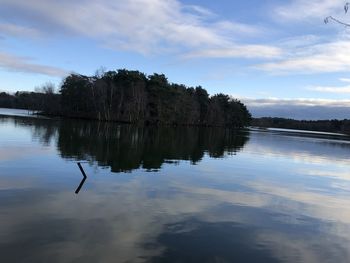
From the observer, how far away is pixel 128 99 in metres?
112

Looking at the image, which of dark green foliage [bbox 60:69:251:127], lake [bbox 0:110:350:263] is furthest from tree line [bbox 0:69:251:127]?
lake [bbox 0:110:350:263]

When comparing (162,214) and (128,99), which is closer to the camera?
(162,214)

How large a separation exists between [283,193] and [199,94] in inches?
5243

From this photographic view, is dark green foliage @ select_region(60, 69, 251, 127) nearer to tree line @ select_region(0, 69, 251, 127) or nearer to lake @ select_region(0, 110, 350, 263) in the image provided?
tree line @ select_region(0, 69, 251, 127)

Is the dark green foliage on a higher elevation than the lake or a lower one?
higher

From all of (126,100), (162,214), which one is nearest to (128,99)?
(126,100)

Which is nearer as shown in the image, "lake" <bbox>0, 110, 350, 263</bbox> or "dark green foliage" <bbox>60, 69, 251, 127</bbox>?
"lake" <bbox>0, 110, 350, 263</bbox>

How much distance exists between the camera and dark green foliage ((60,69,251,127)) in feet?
366

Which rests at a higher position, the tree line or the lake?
the tree line

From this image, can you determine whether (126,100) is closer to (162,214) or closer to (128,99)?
(128,99)

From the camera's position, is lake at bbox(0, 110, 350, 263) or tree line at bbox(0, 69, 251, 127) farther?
tree line at bbox(0, 69, 251, 127)

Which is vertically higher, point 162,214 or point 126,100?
point 126,100

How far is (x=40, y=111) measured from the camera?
150625mm

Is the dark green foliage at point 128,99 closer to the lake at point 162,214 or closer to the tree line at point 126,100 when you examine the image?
the tree line at point 126,100
